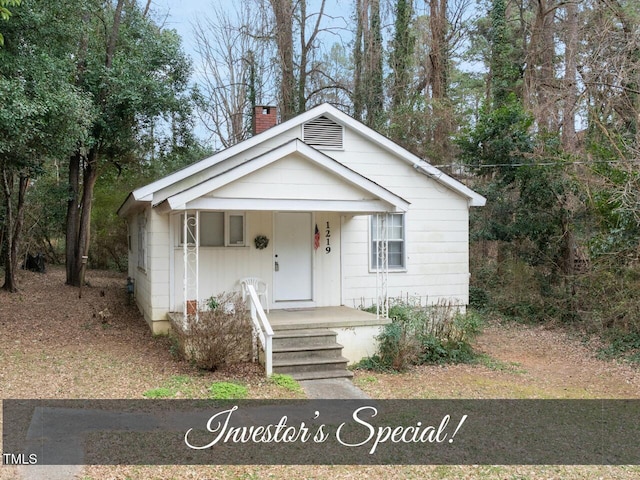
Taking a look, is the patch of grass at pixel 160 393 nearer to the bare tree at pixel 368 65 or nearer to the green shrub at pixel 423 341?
the green shrub at pixel 423 341

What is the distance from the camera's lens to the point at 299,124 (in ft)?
37.6

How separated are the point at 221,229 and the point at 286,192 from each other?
7.06 ft

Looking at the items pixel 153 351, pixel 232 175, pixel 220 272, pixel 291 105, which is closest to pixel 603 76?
pixel 232 175

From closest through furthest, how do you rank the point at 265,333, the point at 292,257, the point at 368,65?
1. the point at 265,333
2. the point at 292,257
3. the point at 368,65

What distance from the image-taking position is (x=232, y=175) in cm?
870

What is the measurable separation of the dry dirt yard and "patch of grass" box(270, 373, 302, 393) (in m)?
0.14

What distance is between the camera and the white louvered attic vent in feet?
38.2

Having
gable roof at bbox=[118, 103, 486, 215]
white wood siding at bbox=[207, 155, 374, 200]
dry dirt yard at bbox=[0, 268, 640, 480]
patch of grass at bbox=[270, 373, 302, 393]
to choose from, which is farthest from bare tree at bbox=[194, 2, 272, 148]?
patch of grass at bbox=[270, 373, 302, 393]

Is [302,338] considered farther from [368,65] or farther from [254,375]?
[368,65]

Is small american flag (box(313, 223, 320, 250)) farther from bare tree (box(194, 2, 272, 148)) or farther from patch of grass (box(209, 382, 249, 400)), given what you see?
bare tree (box(194, 2, 272, 148))

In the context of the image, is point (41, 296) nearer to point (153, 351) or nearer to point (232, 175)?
point (153, 351)

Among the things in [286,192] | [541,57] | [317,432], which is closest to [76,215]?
[286,192]

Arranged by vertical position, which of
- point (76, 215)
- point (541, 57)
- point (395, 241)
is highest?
point (541, 57)

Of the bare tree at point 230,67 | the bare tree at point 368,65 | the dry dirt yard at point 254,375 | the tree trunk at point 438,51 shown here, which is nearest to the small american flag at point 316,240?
the dry dirt yard at point 254,375
